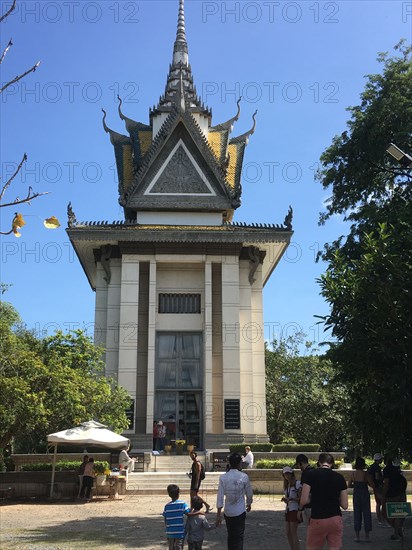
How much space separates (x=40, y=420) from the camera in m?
18.0

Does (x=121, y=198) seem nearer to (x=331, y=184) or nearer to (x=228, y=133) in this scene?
(x=228, y=133)

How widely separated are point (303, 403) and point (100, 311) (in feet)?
49.6

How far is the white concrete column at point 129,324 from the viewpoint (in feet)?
91.5

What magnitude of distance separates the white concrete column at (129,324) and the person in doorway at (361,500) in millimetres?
16665

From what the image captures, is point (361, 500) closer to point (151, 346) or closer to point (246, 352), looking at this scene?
point (151, 346)

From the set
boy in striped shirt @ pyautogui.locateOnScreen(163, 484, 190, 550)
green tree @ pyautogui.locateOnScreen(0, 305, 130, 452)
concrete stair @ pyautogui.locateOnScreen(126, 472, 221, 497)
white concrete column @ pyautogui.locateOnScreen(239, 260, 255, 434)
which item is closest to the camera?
boy in striped shirt @ pyautogui.locateOnScreen(163, 484, 190, 550)

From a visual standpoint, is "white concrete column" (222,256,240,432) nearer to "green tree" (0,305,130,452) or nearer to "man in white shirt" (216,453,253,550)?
"green tree" (0,305,130,452)

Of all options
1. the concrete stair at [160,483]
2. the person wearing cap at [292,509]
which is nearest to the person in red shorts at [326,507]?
the person wearing cap at [292,509]

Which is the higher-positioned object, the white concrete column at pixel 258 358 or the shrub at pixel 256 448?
the white concrete column at pixel 258 358

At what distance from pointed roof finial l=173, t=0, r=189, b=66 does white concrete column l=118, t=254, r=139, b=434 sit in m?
16.3

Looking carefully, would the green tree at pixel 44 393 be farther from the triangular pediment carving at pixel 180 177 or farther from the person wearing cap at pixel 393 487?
the triangular pediment carving at pixel 180 177

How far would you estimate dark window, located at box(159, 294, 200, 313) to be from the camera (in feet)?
97.8

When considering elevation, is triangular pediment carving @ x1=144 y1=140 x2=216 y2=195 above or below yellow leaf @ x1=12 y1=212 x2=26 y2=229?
above

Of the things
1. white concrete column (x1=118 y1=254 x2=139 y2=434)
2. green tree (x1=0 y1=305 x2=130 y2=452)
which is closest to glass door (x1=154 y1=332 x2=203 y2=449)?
white concrete column (x1=118 y1=254 x2=139 y2=434)
